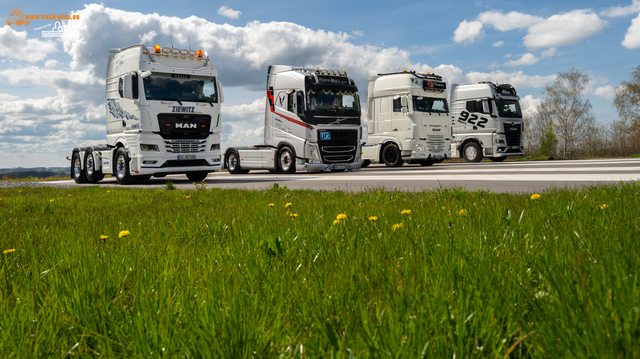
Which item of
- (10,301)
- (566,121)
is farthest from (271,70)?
(566,121)

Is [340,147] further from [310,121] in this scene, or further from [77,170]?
[77,170]

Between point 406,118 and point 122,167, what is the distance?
11157 millimetres

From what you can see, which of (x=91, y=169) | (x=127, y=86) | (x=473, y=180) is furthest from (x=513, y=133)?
(x=91, y=169)

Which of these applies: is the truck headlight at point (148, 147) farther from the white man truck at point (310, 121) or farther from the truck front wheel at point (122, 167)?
the white man truck at point (310, 121)

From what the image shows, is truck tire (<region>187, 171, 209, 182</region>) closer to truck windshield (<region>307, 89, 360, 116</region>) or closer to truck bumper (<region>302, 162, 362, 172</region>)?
truck bumper (<region>302, 162, 362, 172</region>)

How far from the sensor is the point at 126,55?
13008 millimetres

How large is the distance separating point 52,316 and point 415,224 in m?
2.05

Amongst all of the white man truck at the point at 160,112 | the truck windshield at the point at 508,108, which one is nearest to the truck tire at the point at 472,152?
the truck windshield at the point at 508,108

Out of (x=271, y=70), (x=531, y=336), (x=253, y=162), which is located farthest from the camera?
(x=253, y=162)

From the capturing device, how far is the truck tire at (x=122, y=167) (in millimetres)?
13009

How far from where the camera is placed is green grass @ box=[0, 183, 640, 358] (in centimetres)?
110

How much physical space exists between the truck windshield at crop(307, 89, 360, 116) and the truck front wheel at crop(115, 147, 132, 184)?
6.32 meters

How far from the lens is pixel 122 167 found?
13.4 m

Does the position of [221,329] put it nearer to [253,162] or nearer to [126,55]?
[126,55]
